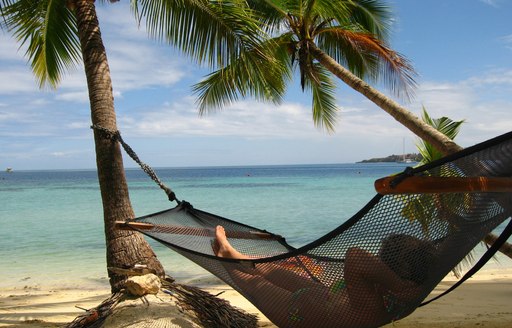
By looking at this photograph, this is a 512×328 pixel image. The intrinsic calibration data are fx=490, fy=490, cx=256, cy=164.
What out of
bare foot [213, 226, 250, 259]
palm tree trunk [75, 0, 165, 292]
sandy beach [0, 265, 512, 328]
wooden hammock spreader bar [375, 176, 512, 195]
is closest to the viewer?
wooden hammock spreader bar [375, 176, 512, 195]

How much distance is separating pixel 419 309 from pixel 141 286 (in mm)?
2054

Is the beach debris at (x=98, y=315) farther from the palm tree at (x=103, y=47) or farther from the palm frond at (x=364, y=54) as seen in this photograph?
the palm frond at (x=364, y=54)

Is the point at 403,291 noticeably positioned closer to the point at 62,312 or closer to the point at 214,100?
the point at 62,312

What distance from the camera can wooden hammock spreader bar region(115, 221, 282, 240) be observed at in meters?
2.07

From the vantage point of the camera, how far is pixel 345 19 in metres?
4.46

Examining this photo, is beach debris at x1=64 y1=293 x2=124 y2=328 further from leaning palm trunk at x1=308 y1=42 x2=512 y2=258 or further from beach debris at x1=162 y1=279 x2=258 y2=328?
leaning palm trunk at x1=308 y1=42 x2=512 y2=258

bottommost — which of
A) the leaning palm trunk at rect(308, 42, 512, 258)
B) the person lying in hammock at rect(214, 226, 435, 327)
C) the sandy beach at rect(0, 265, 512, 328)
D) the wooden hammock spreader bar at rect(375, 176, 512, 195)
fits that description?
the sandy beach at rect(0, 265, 512, 328)

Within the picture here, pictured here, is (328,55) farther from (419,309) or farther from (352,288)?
(352,288)

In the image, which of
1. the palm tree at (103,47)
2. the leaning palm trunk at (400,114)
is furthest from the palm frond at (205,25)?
the leaning palm trunk at (400,114)

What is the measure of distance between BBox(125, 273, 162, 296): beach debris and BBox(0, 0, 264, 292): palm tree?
135mm

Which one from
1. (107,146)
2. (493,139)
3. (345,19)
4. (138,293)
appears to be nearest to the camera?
(493,139)

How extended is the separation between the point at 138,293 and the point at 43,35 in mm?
2303

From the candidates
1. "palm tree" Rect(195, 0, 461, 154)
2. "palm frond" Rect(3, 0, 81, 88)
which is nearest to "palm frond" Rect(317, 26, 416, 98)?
"palm tree" Rect(195, 0, 461, 154)

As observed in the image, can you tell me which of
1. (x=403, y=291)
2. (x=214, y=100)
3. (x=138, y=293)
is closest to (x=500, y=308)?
(x=403, y=291)
